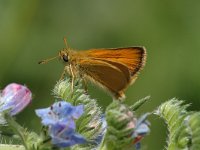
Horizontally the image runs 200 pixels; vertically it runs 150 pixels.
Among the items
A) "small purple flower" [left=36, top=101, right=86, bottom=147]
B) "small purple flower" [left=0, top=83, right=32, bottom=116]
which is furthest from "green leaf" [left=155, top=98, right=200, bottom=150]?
"small purple flower" [left=0, top=83, right=32, bottom=116]

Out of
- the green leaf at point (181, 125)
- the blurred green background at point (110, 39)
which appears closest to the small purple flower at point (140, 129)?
the green leaf at point (181, 125)

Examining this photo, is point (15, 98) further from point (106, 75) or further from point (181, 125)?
point (106, 75)

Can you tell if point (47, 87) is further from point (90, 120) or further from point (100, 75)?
point (90, 120)

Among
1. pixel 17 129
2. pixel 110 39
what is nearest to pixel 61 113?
pixel 17 129

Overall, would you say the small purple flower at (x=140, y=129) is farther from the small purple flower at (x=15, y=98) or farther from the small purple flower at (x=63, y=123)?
the small purple flower at (x=15, y=98)

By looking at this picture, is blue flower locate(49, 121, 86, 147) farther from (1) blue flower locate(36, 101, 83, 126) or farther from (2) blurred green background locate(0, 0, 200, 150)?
(2) blurred green background locate(0, 0, 200, 150)

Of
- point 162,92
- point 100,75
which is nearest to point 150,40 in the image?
point 162,92

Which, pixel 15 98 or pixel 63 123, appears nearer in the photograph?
pixel 63 123
